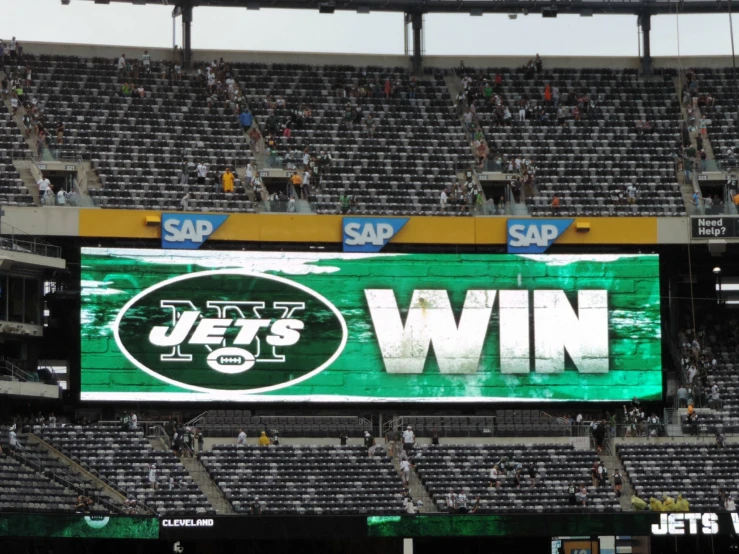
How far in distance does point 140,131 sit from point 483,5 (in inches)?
519

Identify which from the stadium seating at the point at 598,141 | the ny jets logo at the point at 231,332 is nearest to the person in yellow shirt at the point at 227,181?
the ny jets logo at the point at 231,332

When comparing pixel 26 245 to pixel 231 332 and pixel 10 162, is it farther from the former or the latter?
pixel 231 332

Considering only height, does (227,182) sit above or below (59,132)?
below

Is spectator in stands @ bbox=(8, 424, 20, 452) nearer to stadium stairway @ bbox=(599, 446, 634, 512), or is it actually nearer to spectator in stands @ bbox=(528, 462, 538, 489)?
spectator in stands @ bbox=(528, 462, 538, 489)

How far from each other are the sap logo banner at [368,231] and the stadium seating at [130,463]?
8535mm

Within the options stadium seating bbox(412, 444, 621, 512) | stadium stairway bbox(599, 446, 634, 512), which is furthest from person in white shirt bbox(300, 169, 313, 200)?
stadium stairway bbox(599, 446, 634, 512)

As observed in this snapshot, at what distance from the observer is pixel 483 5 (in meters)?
56.9

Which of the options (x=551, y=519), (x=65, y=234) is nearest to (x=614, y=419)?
(x=551, y=519)

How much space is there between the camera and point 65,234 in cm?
4734

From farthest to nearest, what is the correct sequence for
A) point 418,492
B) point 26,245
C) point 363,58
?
point 363,58 → point 26,245 → point 418,492

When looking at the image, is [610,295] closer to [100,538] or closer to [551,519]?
[551,519]

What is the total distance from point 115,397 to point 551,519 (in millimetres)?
13010

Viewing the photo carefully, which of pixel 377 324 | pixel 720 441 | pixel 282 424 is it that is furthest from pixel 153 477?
pixel 720 441

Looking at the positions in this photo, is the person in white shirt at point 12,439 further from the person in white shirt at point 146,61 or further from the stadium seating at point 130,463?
the person in white shirt at point 146,61
